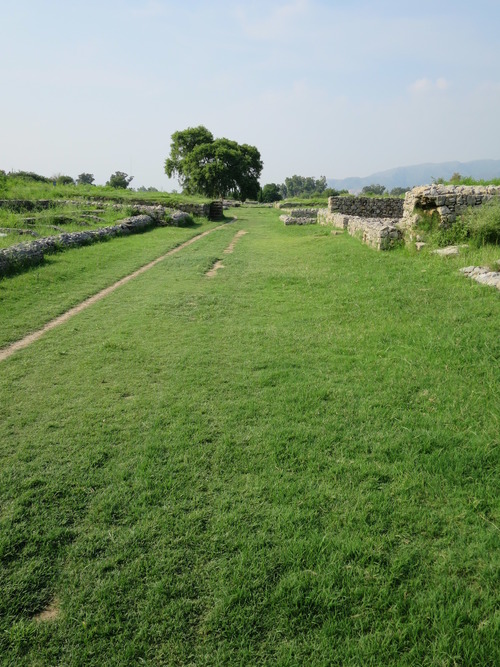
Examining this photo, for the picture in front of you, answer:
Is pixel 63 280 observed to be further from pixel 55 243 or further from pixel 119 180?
pixel 119 180

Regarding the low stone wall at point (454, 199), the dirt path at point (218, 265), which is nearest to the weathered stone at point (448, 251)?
the low stone wall at point (454, 199)

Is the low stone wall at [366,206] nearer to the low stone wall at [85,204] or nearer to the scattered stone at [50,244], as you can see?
the low stone wall at [85,204]

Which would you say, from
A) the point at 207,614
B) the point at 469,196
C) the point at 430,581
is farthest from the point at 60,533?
the point at 469,196

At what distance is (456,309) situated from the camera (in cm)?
608

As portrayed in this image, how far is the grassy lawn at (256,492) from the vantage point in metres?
2.16

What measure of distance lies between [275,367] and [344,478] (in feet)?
6.86

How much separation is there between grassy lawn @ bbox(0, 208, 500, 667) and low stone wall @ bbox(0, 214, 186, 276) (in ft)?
11.8

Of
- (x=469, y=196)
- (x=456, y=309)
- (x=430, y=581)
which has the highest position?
(x=469, y=196)

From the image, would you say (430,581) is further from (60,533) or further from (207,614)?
(60,533)

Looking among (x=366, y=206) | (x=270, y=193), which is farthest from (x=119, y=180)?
(x=366, y=206)

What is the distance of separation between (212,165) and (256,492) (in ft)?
161

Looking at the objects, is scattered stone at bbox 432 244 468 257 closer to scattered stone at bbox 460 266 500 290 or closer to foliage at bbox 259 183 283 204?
scattered stone at bbox 460 266 500 290

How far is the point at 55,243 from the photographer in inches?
465

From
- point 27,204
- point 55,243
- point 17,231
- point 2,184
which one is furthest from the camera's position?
point 2,184
